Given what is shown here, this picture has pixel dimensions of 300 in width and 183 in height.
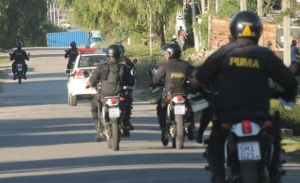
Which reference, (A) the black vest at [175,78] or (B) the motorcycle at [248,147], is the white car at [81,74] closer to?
(A) the black vest at [175,78]

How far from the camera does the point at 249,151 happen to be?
25.5ft

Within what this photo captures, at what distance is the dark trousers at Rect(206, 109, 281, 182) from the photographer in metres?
8.44

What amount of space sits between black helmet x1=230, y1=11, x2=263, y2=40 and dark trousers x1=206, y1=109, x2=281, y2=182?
82cm

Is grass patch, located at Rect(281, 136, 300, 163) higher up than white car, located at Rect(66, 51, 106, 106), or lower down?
lower down

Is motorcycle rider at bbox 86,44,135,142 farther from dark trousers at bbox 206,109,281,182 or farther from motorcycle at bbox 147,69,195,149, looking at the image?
dark trousers at bbox 206,109,281,182

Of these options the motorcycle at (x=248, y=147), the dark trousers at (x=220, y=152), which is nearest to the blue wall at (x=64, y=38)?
the dark trousers at (x=220, y=152)

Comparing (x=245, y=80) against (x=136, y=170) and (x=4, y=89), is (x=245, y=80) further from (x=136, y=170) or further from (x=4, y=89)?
(x=4, y=89)

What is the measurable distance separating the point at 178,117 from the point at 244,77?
6.73 m

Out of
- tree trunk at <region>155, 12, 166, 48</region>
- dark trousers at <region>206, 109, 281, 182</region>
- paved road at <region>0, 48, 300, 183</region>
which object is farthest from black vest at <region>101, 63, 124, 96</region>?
tree trunk at <region>155, 12, 166, 48</region>

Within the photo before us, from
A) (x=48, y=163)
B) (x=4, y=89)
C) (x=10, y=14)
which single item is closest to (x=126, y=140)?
(x=48, y=163)

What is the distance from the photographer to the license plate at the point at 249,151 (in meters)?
7.77

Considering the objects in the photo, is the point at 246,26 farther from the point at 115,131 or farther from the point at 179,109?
the point at 115,131

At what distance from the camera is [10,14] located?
81.9 meters

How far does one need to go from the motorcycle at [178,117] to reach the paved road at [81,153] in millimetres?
236
